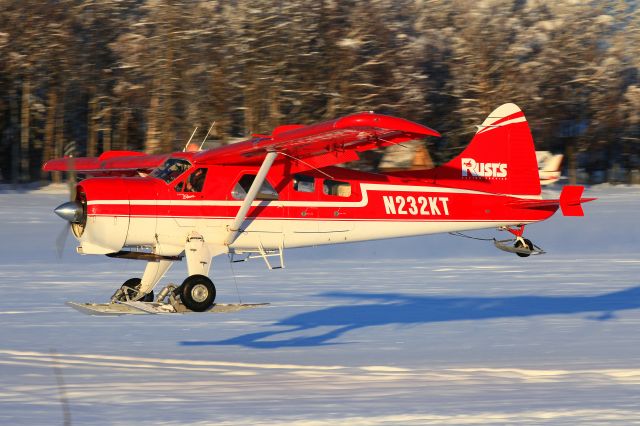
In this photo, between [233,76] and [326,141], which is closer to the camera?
[326,141]

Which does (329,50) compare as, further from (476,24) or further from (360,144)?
(360,144)

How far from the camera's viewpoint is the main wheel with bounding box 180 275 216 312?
37.8ft

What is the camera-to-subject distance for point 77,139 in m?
40.8

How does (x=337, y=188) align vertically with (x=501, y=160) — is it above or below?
below

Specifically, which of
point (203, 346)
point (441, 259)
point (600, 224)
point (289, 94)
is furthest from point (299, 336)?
point (289, 94)

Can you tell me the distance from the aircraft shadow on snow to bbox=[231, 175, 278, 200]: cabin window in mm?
1760

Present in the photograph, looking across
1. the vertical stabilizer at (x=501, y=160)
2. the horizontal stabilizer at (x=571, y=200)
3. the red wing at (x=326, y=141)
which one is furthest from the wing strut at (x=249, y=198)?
the horizontal stabilizer at (x=571, y=200)

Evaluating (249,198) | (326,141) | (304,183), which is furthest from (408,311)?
(326,141)

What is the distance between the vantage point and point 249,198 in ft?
38.9

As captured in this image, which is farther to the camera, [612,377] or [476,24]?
[476,24]

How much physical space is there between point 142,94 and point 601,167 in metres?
20.3

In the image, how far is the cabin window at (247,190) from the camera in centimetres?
1205

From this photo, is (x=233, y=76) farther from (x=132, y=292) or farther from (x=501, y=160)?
(x=132, y=292)

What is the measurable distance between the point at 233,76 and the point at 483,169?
24.8 metres
